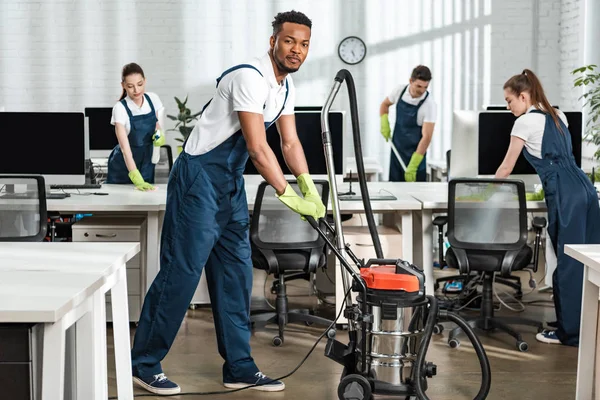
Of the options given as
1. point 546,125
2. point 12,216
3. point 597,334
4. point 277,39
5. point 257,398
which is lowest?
point 257,398

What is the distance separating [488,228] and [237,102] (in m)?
1.65

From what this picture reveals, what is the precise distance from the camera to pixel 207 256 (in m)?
Answer: 3.35

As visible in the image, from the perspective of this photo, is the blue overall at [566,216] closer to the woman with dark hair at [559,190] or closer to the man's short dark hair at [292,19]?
the woman with dark hair at [559,190]

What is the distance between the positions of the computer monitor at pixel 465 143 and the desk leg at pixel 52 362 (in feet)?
11.2

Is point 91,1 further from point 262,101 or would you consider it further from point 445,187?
point 262,101

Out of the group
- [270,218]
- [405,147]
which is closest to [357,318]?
[270,218]

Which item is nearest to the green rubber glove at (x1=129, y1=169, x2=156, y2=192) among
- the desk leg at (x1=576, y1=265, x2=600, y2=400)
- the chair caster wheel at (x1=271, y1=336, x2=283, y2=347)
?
the chair caster wheel at (x1=271, y1=336, x2=283, y2=347)

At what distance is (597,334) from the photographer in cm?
298

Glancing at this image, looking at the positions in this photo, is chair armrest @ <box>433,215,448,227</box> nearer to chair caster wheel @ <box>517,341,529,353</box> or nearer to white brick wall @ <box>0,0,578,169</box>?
chair caster wheel @ <box>517,341,529,353</box>

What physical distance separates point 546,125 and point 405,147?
103 inches

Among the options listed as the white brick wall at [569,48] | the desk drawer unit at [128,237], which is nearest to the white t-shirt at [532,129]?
the desk drawer unit at [128,237]

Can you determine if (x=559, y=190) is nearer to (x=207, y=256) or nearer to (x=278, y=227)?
(x=278, y=227)

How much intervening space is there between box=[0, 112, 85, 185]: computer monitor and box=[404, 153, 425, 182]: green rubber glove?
2.58 meters

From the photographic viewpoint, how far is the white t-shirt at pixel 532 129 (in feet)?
14.0
